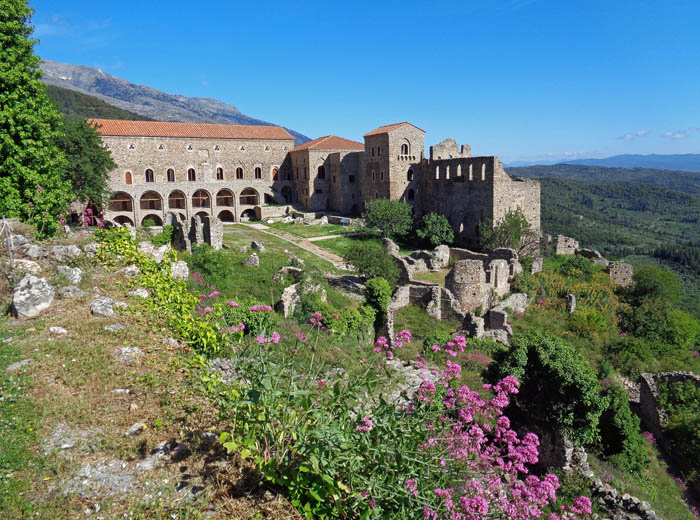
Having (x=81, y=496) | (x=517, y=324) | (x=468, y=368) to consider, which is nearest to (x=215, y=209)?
(x=517, y=324)

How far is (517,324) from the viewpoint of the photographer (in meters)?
20.9

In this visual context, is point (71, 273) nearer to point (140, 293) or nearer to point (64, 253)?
point (64, 253)

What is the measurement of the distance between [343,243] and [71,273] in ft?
88.1

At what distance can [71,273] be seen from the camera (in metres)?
8.15

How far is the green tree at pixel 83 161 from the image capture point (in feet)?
90.3

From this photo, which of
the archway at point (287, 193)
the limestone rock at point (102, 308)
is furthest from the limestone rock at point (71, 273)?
the archway at point (287, 193)

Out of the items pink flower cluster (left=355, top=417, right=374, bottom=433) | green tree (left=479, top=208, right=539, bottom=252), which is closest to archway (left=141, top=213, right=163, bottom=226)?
green tree (left=479, top=208, right=539, bottom=252)

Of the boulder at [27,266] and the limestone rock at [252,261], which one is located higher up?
the boulder at [27,266]

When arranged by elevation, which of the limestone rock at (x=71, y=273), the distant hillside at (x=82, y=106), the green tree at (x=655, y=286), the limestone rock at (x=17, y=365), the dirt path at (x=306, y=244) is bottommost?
the green tree at (x=655, y=286)

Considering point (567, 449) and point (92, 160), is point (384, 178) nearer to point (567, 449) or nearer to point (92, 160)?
point (92, 160)

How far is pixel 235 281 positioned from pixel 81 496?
1302 centimetres

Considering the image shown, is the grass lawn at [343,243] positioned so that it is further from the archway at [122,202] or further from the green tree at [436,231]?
the archway at [122,202]

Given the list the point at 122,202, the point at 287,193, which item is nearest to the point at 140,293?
the point at 122,202

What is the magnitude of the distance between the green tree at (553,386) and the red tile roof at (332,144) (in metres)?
39.0
